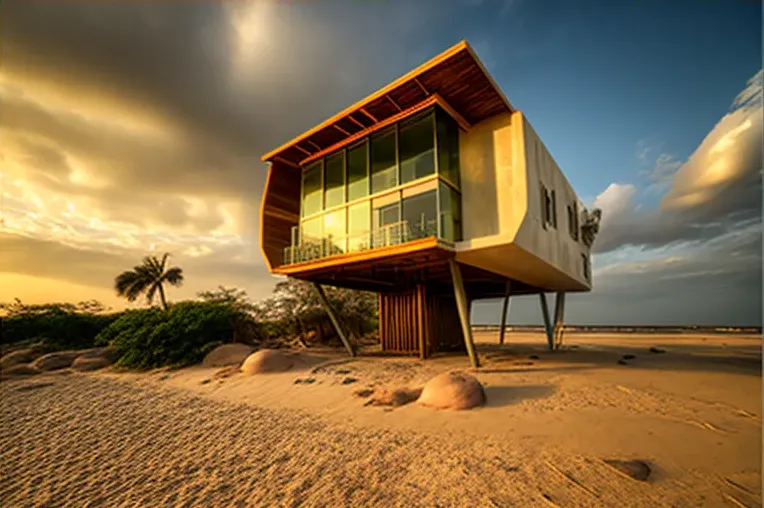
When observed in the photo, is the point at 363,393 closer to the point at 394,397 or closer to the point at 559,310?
the point at 394,397

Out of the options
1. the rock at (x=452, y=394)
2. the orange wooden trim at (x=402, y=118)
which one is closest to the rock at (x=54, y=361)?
the orange wooden trim at (x=402, y=118)

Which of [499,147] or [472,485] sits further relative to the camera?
[499,147]

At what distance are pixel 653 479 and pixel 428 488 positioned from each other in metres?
2.68

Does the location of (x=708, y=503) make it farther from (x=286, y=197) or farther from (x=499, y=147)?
(x=286, y=197)

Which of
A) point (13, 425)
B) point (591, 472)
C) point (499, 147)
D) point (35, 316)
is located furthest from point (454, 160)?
point (35, 316)

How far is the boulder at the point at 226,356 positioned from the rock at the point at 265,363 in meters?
2.08

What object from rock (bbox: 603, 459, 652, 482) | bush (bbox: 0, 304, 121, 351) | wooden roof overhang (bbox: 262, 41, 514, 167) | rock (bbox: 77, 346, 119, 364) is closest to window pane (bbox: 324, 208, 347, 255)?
wooden roof overhang (bbox: 262, 41, 514, 167)

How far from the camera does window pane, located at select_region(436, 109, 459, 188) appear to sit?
1139 centimetres

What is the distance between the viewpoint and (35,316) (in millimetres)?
18516

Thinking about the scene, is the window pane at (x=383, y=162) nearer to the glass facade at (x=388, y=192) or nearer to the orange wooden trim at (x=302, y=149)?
the glass facade at (x=388, y=192)

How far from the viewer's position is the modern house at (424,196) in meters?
10.7

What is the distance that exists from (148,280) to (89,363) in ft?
87.5

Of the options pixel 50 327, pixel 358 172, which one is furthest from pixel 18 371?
pixel 358 172

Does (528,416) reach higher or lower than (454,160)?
lower
